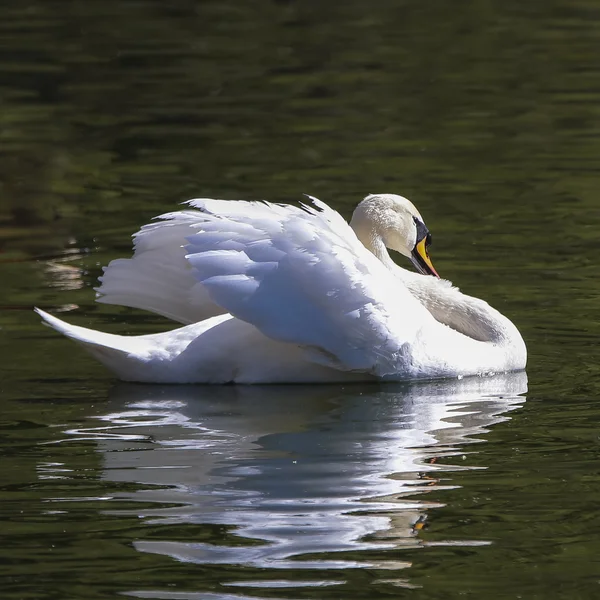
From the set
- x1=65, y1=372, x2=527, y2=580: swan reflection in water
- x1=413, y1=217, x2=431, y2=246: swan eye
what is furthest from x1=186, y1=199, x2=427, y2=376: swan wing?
x1=413, y1=217, x2=431, y2=246: swan eye

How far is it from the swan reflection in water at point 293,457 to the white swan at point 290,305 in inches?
5.7

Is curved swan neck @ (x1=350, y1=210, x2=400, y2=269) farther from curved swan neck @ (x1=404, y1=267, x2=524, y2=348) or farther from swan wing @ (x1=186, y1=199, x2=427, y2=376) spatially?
swan wing @ (x1=186, y1=199, x2=427, y2=376)

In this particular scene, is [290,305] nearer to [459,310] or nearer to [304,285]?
[304,285]

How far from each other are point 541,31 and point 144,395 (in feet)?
50.8

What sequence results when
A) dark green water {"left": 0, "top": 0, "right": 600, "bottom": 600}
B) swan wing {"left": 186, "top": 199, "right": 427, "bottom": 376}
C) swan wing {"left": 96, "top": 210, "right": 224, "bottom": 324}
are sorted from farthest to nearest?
swan wing {"left": 96, "top": 210, "right": 224, "bottom": 324}, swan wing {"left": 186, "top": 199, "right": 427, "bottom": 376}, dark green water {"left": 0, "top": 0, "right": 600, "bottom": 600}

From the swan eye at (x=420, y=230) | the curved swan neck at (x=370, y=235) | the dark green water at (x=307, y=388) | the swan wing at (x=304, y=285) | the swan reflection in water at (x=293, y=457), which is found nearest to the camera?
the dark green water at (x=307, y=388)

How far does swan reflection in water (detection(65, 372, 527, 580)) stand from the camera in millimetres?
6531

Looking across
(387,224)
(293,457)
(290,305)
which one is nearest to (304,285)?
(290,305)

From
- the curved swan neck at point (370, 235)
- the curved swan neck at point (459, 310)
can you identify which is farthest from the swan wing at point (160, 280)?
the curved swan neck at point (459, 310)

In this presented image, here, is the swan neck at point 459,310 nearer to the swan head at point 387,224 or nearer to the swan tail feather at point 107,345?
the swan head at point 387,224

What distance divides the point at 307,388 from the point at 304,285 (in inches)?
31.7

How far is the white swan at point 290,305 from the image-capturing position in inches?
342

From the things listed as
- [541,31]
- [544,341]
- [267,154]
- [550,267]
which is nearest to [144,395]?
[544,341]

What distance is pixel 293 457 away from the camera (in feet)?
25.7
